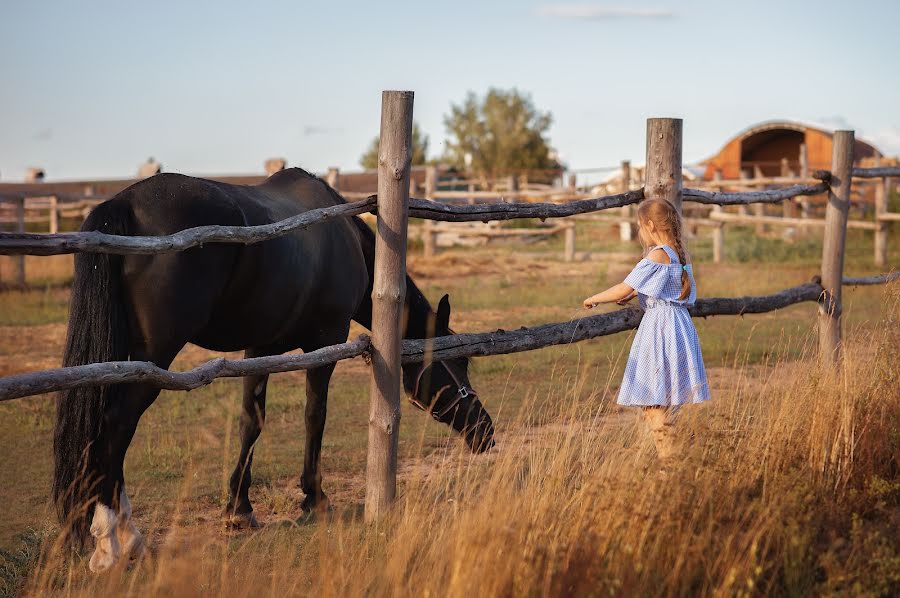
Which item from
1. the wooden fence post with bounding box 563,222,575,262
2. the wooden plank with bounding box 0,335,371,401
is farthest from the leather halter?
the wooden fence post with bounding box 563,222,575,262

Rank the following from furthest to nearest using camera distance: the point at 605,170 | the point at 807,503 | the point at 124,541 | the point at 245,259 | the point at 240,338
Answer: the point at 605,170 → the point at 240,338 → the point at 245,259 → the point at 124,541 → the point at 807,503

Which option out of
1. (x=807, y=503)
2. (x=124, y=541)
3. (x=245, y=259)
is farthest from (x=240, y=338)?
(x=807, y=503)

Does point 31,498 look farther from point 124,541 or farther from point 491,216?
point 491,216

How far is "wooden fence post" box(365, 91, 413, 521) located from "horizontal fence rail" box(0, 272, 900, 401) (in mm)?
132

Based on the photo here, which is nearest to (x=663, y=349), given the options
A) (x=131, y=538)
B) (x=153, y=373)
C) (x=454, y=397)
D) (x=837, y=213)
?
(x=454, y=397)

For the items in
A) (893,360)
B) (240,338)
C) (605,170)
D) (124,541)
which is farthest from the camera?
(605,170)

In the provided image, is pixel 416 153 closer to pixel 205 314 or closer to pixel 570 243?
pixel 570 243

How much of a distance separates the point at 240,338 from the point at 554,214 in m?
1.81

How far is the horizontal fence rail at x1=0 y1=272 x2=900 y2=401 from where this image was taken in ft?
10.3

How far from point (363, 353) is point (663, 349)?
1.46 m

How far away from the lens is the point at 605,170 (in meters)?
25.9

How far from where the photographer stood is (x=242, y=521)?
4762 millimetres

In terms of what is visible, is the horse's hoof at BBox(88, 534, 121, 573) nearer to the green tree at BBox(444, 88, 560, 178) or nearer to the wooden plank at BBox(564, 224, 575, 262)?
the wooden plank at BBox(564, 224, 575, 262)

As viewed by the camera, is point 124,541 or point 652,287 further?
point 652,287
